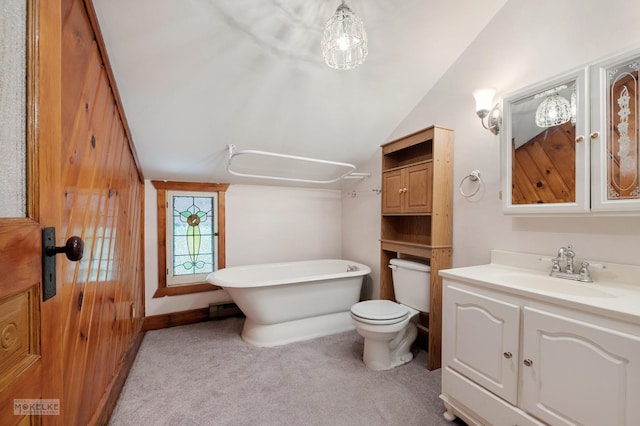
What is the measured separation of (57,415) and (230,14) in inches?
74.8

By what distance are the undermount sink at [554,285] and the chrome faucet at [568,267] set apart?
0.03 m

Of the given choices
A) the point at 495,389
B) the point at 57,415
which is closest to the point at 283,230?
the point at 495,389

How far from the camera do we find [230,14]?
→ 162cm

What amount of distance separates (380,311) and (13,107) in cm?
216

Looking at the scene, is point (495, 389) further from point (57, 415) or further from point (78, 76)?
point (78, 76)

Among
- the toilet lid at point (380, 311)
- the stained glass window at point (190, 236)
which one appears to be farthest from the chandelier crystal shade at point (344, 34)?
the stained glass window at point (190, 236)

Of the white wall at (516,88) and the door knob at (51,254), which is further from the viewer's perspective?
the white wall at (516,88)

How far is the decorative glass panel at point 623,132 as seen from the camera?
129 cm

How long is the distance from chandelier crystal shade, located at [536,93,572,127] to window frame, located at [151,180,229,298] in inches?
114

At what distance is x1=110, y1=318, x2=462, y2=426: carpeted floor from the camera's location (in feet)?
5.37

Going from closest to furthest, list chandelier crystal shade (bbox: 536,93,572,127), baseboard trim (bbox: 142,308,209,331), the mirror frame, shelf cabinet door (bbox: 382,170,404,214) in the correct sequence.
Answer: the mirror frame < chandelier crystal shade (bbox: 536,93,572,127) < shelf cabinet door (bbox: 382,170,404,214) < baseboard trim (bbox: 142,308,209,331)

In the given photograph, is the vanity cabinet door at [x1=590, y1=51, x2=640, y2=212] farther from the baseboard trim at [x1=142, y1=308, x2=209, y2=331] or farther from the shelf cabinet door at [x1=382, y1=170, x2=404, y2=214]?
the baseboard trim at [x1=142, y1=308, x2=209, y2=331]

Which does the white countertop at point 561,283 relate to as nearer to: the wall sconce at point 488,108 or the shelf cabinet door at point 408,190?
the shelf cabinet door at point 408,190

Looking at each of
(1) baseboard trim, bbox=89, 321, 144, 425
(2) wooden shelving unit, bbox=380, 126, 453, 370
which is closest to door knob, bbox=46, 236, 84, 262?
(1) baseboard trim, bbox=89, 321, 144, 425
